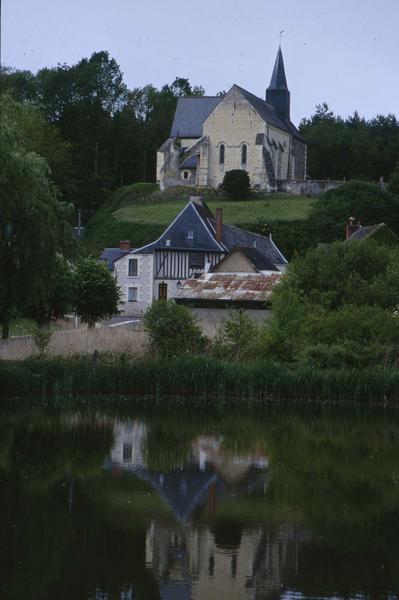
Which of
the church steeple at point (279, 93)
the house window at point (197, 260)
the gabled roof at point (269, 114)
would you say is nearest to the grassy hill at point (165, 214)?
the gabled roof at point (269, 114)

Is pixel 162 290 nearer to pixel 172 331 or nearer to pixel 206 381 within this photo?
pixel 172 331

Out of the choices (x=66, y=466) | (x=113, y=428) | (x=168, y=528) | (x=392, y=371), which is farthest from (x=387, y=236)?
(x=168, y=528)

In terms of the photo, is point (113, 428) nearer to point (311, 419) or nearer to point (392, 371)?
point (311, 419)

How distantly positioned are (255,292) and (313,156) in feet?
153

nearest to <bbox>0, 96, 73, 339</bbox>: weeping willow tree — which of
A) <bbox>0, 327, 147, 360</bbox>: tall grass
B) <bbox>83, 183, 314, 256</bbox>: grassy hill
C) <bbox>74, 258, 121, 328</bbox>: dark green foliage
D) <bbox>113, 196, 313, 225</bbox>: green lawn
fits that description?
<bbox>0, 327, 147, 360</bbox>: tall grass

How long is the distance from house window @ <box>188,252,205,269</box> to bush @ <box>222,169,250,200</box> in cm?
1760

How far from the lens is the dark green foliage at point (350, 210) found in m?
55.8

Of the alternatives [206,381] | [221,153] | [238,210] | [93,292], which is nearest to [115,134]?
[221,153]

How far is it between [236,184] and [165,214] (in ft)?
19.8

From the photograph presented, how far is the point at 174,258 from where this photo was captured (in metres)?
50.6

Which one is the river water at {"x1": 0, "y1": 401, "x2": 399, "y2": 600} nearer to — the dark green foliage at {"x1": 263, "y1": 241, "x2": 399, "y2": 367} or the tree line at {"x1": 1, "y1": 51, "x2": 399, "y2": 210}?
the dark green foliage at {"x1": 263, "y1": 241, "x2": 399, "y2": 367}

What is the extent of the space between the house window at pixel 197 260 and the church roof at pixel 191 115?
25.5 meters

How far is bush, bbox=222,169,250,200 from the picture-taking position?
66.7m

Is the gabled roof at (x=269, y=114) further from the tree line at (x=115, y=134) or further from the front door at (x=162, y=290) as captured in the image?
the front door at (x=162, y=290)
